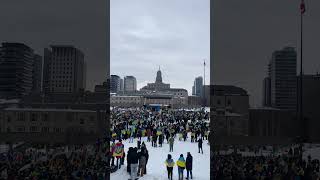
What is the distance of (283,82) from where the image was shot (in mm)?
24297

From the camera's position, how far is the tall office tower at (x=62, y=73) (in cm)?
2556

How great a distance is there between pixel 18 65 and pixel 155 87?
148125 mm

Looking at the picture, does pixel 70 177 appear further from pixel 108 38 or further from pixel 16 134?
pixel 16 134

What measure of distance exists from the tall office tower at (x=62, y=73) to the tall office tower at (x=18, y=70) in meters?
0.72

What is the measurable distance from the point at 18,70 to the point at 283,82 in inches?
664

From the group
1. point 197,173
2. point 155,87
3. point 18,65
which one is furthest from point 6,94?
point 155,87

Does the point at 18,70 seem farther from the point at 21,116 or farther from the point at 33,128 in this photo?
the point at 33,128

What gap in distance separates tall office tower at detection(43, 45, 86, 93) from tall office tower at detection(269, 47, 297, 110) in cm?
1186

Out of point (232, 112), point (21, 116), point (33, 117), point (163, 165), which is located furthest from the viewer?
point (232, 112)

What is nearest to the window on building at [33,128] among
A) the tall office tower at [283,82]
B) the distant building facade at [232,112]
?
the distant building facade at [232,112]

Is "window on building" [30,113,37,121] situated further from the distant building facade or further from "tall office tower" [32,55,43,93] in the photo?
the distant building facade

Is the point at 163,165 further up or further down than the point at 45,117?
further down

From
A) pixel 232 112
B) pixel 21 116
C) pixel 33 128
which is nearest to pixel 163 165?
pixel 33 128

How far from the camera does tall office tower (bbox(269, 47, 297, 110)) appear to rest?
23.7 metres
